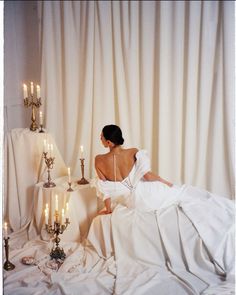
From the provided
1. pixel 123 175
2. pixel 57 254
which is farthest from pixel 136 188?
pixel 57 254

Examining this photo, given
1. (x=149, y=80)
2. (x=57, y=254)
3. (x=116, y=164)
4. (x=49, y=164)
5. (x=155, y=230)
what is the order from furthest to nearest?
(x=149, y=80) < (x=49, y=164) < (x=116, y=164) < (x=57, y=254) < (x=155, y=230)

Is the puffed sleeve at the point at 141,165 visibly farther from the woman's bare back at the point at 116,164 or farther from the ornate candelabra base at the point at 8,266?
the ornate candelabra base at the point at 8,266

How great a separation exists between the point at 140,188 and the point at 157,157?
1.33 meters

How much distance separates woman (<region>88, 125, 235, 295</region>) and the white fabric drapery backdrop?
122 cm

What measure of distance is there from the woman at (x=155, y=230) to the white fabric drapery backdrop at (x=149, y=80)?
1.22 m

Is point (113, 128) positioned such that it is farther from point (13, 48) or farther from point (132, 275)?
point (13, 48)

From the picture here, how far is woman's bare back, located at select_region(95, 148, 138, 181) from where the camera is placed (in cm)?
275

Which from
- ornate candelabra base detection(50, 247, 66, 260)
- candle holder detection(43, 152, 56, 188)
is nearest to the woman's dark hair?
candle holder detection(43, 152, 56, 188)

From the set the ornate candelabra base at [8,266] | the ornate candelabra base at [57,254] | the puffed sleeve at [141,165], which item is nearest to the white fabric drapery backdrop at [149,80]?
the puffed sleeve at [141,165]

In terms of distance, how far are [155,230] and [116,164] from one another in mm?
623

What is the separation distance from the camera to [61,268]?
2.45 meters

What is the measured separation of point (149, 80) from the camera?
390 centimetres

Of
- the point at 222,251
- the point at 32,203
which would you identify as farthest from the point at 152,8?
the point at 222,251

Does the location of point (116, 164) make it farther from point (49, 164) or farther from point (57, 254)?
point (57, 254)
